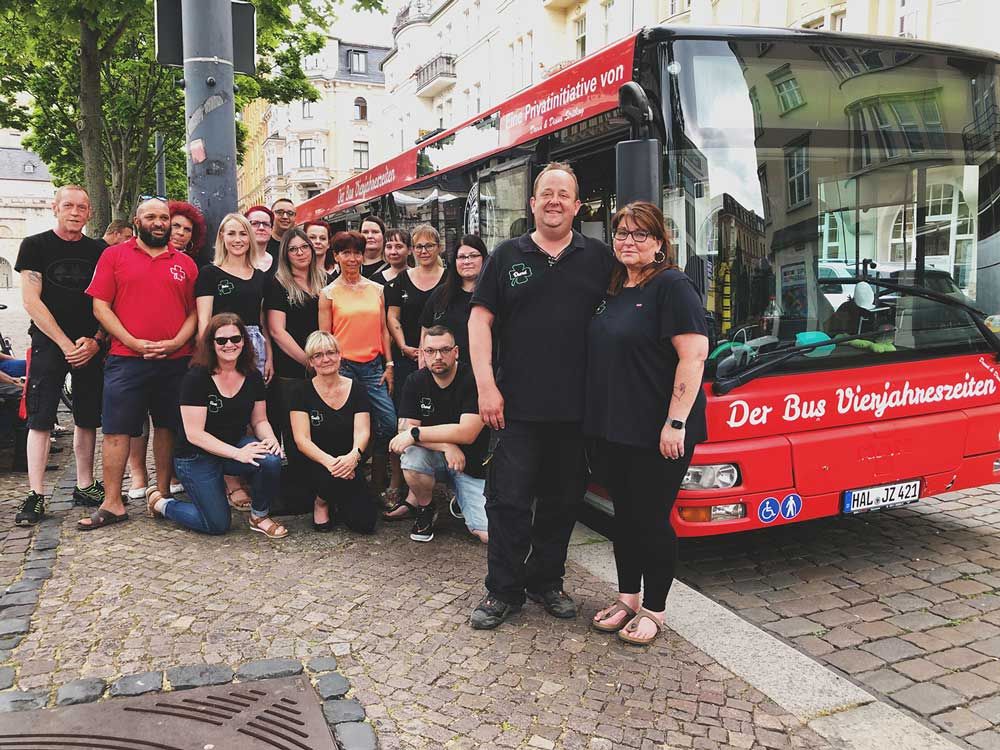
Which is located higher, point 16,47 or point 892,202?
point 16,47

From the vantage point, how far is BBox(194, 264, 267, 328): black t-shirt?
18.0 feet

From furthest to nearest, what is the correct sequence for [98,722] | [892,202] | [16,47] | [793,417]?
1. [16,47]
2. [892,202]
3. [793,417]
4. [98,722]

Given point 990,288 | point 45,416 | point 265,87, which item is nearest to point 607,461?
point 990,288

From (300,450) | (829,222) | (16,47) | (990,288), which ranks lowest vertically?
(300,450)

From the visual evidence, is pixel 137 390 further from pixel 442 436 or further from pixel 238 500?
pixel 442 436

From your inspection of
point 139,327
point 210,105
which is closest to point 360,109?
point 210,105

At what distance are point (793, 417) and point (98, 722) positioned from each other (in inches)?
134

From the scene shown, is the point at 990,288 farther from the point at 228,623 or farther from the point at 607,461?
the point at 228,623

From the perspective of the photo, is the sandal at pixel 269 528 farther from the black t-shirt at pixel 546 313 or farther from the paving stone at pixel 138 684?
the black t-shirt at pixel 546 313

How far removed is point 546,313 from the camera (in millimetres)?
3900

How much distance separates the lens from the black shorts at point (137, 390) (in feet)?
17.9

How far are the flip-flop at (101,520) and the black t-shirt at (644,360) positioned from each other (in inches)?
135

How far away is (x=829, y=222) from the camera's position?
4.64 m

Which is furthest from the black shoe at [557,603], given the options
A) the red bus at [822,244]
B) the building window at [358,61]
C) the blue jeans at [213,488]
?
the building window at [358,61]
